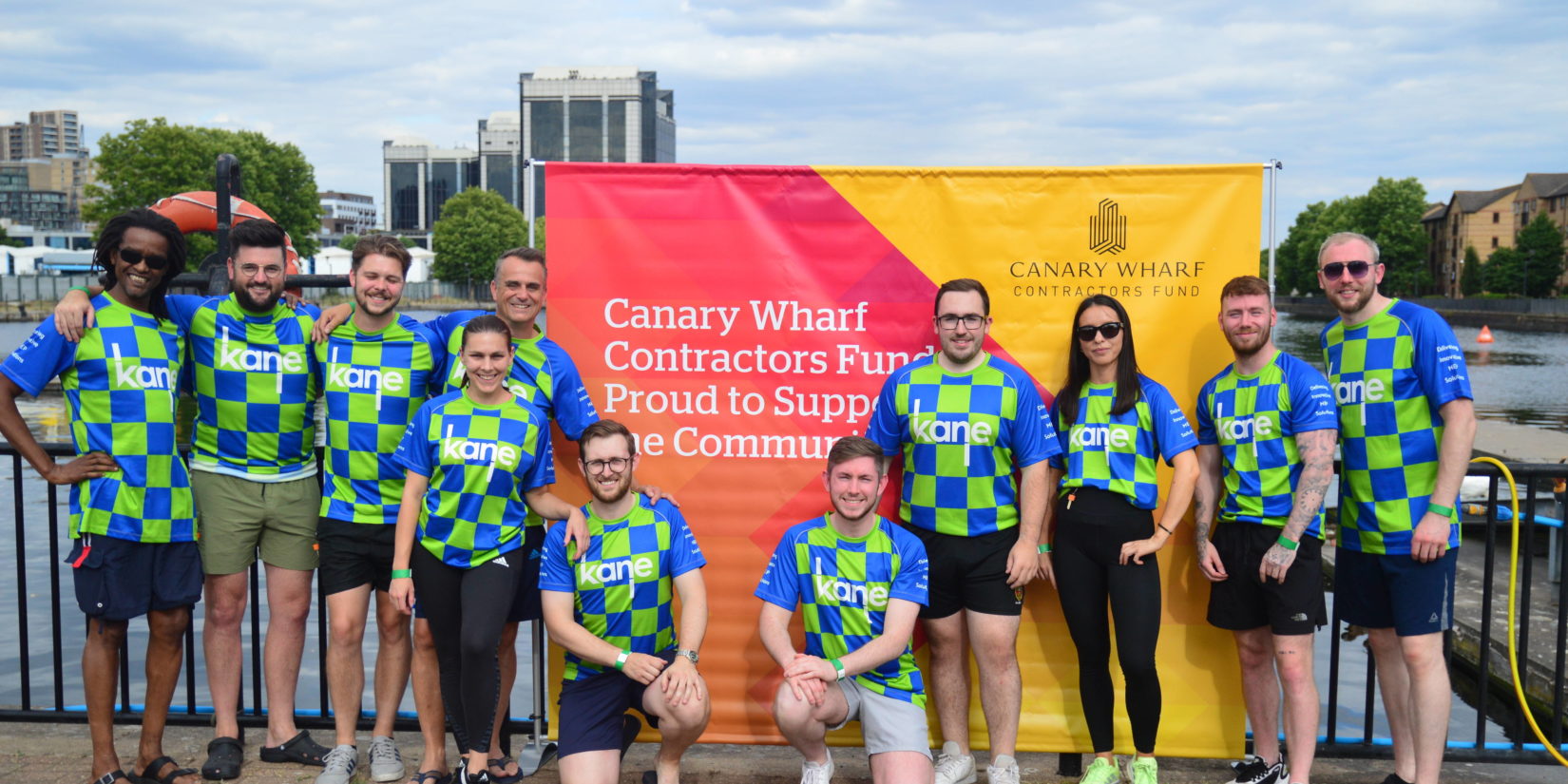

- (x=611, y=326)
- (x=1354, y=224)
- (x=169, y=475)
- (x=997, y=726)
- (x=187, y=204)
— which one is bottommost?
(x=997, y=726)

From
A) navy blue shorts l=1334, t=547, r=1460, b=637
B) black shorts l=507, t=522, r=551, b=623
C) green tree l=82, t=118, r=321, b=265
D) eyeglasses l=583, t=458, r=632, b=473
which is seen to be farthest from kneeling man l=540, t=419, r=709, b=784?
green tree l=82, t=118, r=321, b=265

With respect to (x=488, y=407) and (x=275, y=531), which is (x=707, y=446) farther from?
(x=275, y=531)

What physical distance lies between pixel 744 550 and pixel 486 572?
1.06 meters

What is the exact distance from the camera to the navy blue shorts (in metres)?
3.66

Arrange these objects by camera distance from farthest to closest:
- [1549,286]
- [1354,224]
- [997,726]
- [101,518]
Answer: [1354,224] → [1549,286] → [997,726] → [101,518]

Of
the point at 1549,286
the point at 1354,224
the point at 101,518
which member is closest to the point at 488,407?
the point at 101,518

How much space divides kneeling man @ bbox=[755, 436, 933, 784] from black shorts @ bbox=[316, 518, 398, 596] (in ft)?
4.55

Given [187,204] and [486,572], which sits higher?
[187,204]

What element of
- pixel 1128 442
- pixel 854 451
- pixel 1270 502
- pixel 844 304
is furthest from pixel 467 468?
pixel 1270 502

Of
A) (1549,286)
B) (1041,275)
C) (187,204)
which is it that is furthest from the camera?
(1549,286)

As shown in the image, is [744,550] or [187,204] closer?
[744,550]

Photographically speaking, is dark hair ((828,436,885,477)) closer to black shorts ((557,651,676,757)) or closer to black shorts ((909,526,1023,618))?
black shorts ((909,526,1023,618))

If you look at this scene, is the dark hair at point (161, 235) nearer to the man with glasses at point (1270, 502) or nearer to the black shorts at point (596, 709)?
the black shorts at point (596, 709)

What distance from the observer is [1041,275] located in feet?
13.8
